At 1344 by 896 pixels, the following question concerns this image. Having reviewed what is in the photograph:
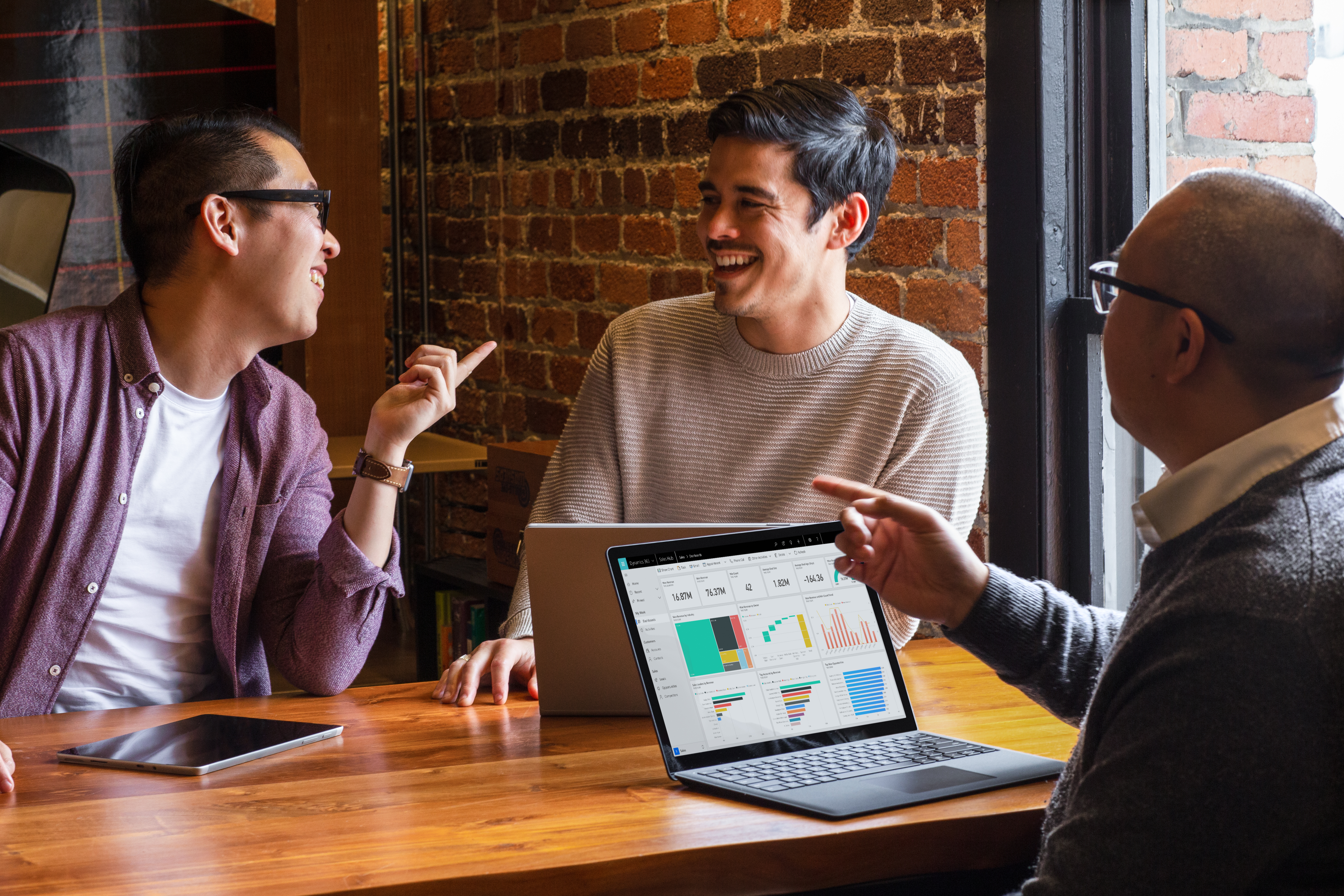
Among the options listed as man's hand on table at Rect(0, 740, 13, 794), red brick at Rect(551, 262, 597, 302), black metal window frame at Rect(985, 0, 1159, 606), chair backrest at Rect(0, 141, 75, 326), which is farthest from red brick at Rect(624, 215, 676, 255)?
man's hand on table at Rect(0, 740, 13, 794)

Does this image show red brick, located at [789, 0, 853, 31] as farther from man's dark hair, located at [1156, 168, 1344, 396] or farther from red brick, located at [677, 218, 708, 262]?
man's dark hair, located at [1156, 168, 1344, 396]

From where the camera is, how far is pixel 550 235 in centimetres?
349

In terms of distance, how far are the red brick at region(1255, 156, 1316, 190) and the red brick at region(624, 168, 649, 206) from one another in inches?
56.9

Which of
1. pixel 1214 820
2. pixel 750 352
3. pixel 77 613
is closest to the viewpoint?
pixel 1214 820

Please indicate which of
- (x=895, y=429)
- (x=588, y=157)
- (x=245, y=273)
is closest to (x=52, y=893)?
(x=245, y=273)

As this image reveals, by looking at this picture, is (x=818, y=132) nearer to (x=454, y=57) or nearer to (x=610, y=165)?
(x=610, y=165)

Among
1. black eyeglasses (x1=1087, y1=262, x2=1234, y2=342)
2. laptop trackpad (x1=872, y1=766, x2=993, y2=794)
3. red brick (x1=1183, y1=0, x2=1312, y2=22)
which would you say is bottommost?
laptop trackpad (x1=872, y1=766, x2=993, y2=794)

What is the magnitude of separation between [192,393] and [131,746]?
607 mm

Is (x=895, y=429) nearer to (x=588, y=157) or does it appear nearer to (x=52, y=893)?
(x=52, y=893)

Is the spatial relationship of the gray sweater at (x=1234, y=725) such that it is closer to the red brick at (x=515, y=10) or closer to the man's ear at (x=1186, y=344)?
the man's ear at (x=1186, y=344)

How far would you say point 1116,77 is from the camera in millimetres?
2174

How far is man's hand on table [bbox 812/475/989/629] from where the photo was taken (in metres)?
1.37

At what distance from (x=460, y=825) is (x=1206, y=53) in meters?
1.65

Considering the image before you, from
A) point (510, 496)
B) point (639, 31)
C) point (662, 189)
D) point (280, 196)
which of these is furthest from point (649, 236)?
point (280, 196)
